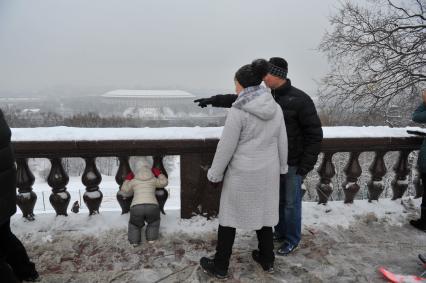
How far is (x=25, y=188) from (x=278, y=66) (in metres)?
2.85

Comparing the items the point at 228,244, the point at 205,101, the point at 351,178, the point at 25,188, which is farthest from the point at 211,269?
the point at 351,178

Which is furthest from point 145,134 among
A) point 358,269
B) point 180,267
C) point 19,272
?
point 358,269

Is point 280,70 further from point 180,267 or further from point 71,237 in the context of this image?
point 71,237

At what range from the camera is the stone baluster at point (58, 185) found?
335 cm

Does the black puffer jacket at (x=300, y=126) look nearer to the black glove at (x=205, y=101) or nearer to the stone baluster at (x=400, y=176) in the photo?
the black glove at (x=205, y=101)

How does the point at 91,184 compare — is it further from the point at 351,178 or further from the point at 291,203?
the point at 351,178

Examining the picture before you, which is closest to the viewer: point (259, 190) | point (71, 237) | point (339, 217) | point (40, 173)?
point (259, 190)

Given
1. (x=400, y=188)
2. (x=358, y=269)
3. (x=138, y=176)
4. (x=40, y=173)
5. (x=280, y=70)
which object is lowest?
(x=40, y=173)

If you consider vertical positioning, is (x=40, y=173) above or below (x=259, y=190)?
below

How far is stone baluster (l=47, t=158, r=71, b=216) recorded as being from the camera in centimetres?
335

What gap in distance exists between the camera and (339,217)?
3.78 m

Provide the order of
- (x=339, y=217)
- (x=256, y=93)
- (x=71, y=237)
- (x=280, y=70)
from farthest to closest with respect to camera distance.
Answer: (x=339, y=217) < (x=71, y=237) < (x=280, y=70) < (x=256, y=93)

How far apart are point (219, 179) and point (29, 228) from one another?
220 cm

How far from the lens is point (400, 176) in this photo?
413 cm
